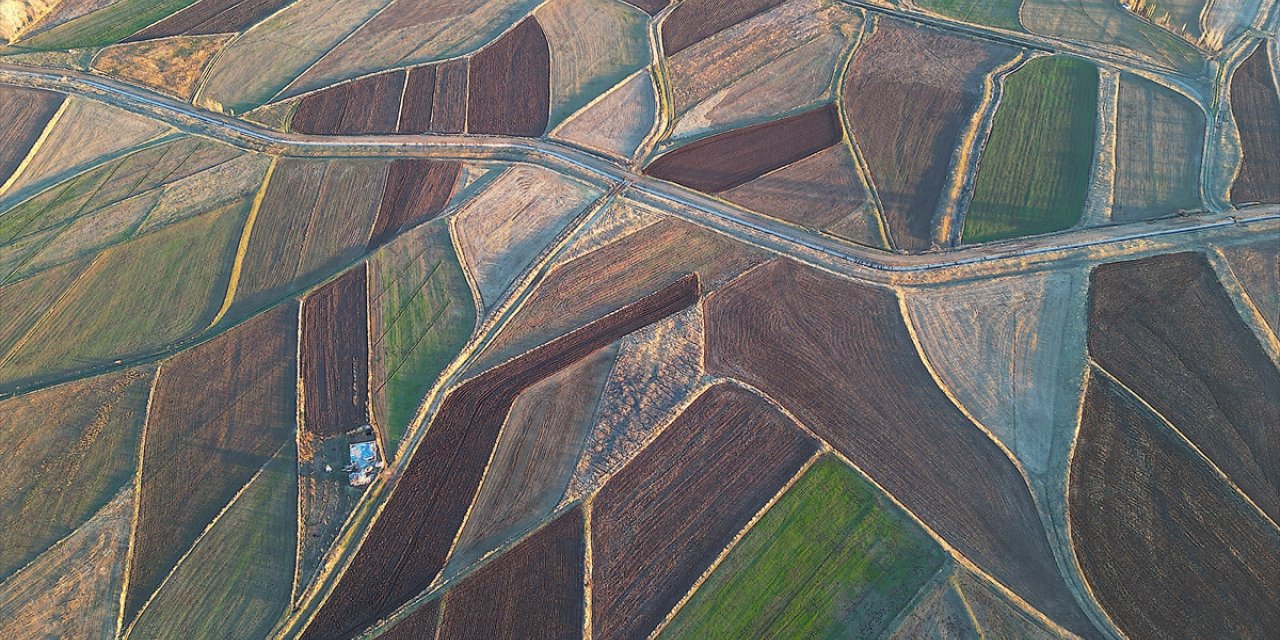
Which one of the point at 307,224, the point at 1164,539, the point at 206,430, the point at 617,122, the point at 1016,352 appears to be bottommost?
the point at 1164,539

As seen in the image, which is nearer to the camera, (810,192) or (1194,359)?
(1194,359)

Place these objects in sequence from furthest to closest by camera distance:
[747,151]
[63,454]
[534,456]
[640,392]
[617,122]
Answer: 1. [617,122]
2. [747,151]
3. [640,392]
4. [63,454]
5. [534,456]

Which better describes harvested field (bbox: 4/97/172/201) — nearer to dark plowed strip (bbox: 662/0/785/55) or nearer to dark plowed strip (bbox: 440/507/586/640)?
dark plowed strip (bbox: 662/0/785/55)

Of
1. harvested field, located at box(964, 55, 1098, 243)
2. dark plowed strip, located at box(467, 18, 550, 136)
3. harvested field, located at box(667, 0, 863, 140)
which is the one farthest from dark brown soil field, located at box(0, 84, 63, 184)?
harvested field, located at box(964, 55, 1098, 243)

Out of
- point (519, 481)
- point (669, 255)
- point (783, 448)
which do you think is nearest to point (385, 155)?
point (669, 255)

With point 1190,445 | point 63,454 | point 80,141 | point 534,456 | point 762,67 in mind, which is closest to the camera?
point 1190,445

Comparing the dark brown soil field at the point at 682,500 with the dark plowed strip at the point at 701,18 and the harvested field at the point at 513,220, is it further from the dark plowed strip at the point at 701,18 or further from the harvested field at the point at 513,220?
the dark plowed strip at the point at 701,18

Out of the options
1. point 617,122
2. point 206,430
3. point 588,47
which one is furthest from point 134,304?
point 588,47

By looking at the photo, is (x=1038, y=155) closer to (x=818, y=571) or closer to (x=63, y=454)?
(x=818, y=571)
